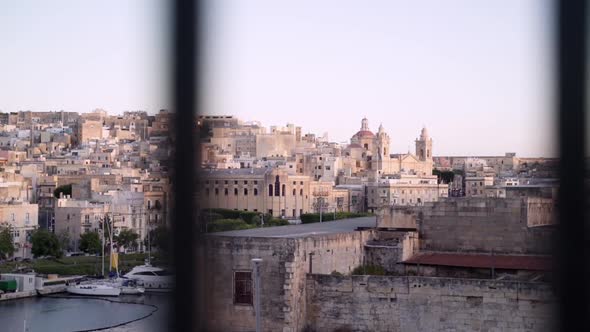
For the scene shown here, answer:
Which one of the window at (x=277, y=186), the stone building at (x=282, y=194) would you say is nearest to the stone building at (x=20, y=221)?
the stone building at (x=282, y=194)

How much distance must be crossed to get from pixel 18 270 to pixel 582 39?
20.4m

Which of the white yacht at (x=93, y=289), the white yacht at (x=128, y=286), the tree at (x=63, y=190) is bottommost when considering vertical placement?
the white yacht at (x=93, y=289)

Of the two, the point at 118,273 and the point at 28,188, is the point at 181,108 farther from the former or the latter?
the point at 28,188

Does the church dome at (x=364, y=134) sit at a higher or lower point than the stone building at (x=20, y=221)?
higher

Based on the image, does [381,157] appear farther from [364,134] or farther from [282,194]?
[282,194]

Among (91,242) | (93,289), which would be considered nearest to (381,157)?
(91,242)

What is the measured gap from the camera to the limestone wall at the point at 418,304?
24.2ft

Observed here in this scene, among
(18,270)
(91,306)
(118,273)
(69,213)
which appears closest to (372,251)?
(91,306)

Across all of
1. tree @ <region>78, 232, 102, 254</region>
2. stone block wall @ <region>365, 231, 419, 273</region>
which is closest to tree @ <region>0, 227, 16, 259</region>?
tree @ <region>78, 232, 102, 254</region>

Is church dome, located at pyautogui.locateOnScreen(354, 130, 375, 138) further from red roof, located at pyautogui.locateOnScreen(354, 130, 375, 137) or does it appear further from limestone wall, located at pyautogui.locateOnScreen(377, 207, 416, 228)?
limestone wall, located at pyautogui.locateOnScreen(377, 207, 416, 228)

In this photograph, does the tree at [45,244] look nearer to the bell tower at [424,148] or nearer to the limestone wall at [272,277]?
the limestone wall at [272,277]

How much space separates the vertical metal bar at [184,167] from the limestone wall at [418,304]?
20.8ft

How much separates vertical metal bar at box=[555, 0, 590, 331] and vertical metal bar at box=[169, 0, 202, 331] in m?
0.39

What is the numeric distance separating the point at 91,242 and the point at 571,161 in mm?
21878
